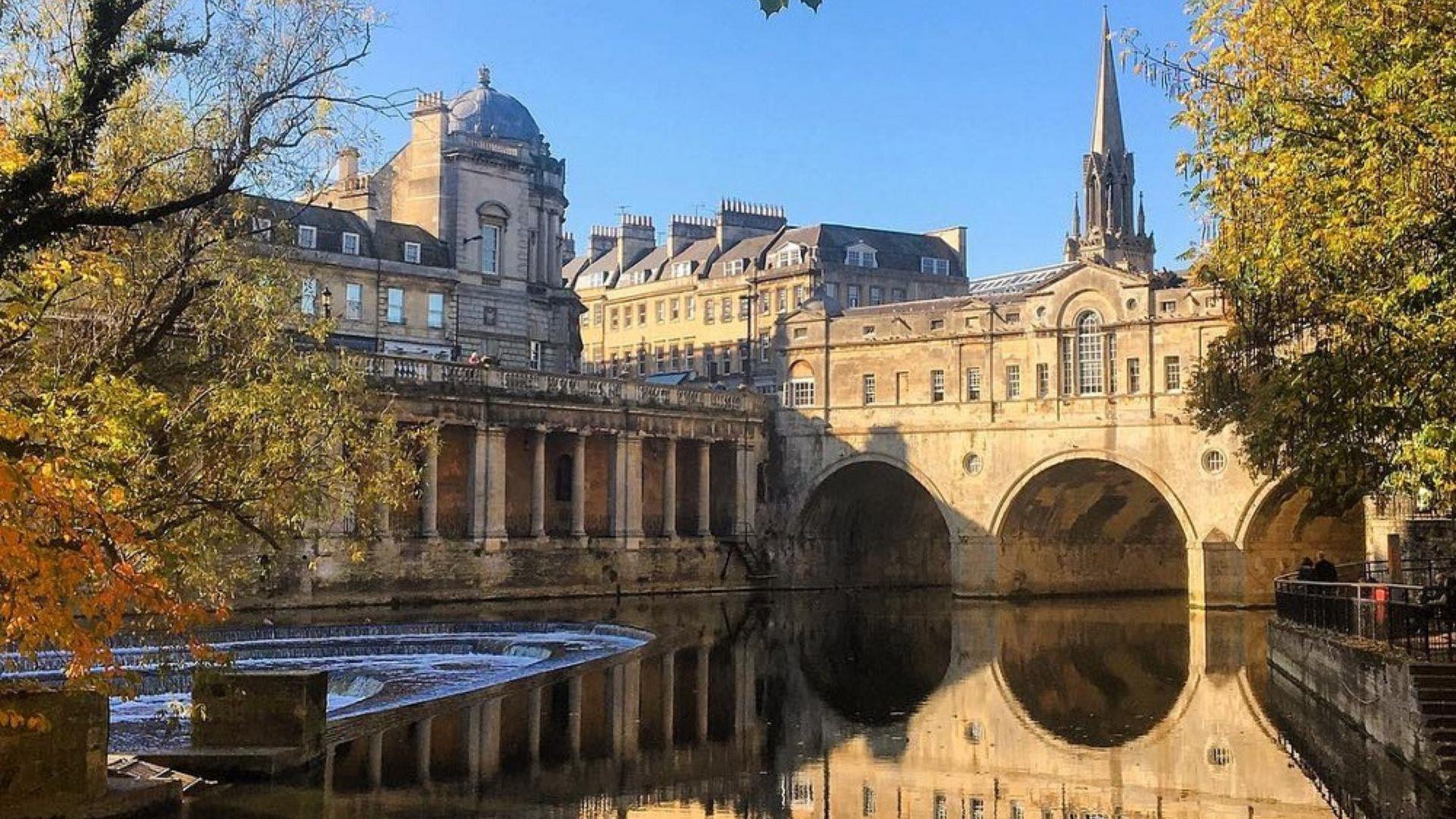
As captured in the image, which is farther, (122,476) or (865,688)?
(865,688)

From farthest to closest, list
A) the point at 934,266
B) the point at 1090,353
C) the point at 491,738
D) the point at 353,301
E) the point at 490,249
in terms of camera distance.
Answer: the point at 934,266, the point at 490,249, the point at 353,301, the point at 1090,353, the point at 491,738

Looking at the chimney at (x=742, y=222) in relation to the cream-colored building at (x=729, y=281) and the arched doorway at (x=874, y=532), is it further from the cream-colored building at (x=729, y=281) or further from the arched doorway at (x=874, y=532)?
the arched doorway at (x=874, y=532)

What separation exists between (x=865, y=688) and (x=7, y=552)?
19.7m

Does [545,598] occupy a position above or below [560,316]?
below

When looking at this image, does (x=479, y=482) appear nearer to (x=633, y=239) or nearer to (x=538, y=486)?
(x=538, y=486)

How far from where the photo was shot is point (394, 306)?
56688mm

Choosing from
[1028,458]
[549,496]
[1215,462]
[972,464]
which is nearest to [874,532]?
[972,464]

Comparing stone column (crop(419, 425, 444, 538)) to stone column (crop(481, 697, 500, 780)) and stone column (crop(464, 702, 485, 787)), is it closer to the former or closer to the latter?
stone column (crop(481, 697, 500, 780))


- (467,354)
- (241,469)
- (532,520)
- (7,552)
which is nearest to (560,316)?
(467,354)

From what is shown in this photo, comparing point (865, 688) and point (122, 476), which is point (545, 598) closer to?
point (865, 688)

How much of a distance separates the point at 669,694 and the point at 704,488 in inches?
1090

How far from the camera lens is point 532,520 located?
153 feet

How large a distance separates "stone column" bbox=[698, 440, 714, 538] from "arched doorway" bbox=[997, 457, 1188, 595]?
1006cm

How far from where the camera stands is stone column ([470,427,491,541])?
1764 inches
